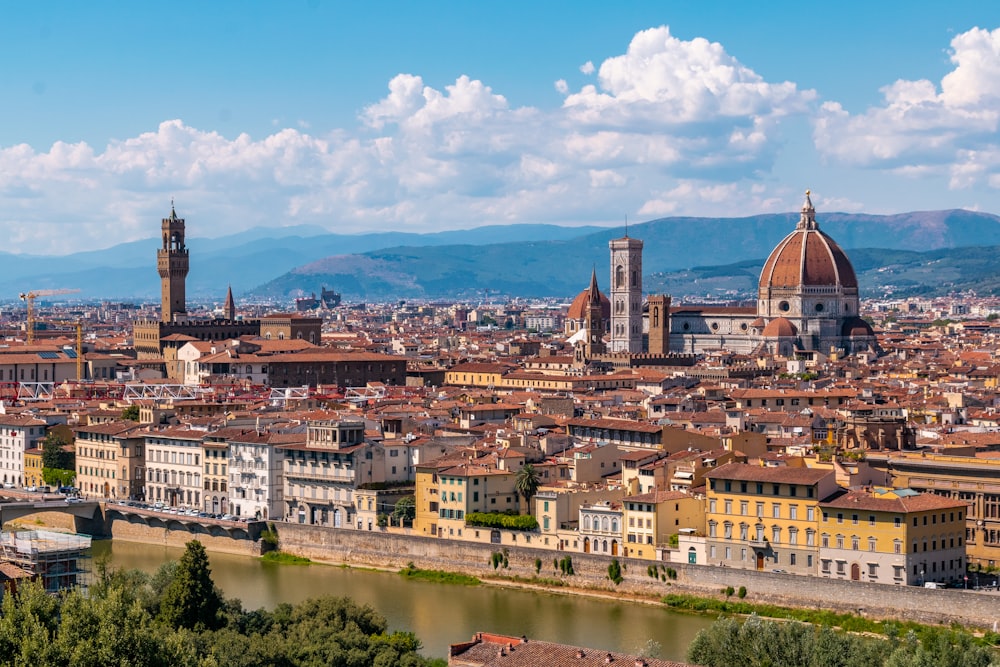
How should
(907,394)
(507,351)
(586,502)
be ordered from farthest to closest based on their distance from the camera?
(507,351) → (907,394) → (586,502)

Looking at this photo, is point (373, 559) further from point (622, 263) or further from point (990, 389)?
point (622, 263)

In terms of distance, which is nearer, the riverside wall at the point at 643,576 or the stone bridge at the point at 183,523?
the riverside wall at the point at 643,576

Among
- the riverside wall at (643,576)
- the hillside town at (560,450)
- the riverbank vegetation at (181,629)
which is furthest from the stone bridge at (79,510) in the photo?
the riverbank vegetation at (181,629)

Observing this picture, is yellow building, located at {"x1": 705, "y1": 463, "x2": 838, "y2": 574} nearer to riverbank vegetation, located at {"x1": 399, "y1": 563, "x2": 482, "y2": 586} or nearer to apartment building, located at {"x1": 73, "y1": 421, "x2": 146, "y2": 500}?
riverbank vegetation, located at {"x1": 399, "y1": 563, "x2": 482, "y2": 586}

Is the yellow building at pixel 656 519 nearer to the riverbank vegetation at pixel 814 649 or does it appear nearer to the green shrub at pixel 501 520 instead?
the green shrub at pixel 501 520

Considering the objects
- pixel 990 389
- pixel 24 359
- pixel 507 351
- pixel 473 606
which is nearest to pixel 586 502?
pixel 473 606

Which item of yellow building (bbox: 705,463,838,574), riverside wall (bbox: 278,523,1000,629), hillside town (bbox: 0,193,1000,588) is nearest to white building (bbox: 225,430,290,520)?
hillside town (bbox: 0,193,1000,588)
